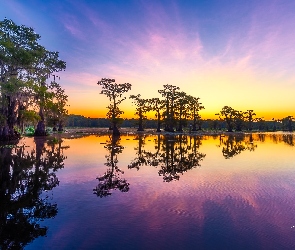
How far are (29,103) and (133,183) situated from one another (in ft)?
110

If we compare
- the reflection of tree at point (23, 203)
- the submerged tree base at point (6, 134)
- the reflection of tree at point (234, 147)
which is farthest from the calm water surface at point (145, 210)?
the submerged tree base at point (6, 134)

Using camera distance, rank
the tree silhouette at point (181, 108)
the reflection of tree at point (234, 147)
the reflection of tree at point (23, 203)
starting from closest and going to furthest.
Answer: the reflection of tree at point (23, 203) → the reflection of tree at point (234, 147) → the tree silhouette at point (181, 108)

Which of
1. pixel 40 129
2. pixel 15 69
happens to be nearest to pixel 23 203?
pixel 15 69

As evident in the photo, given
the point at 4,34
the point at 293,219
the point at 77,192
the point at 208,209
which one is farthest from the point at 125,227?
the point at 4,34

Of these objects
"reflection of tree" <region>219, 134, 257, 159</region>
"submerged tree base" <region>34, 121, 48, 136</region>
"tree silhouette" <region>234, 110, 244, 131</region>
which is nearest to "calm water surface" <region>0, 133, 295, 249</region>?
"reflection of tree" <region>219, 134, 257, 159</region>

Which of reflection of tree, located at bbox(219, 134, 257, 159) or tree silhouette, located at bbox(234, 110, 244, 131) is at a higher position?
tree silhouette, located at bbox(234, 110, 244, 131)

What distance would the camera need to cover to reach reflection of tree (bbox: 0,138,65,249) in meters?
6.61

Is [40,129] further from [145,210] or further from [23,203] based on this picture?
[145,210]

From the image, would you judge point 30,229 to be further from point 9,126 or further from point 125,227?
point 9,126

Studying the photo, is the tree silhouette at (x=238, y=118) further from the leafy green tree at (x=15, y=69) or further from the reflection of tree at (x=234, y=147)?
the leafy green tree at (x=15, y=69)

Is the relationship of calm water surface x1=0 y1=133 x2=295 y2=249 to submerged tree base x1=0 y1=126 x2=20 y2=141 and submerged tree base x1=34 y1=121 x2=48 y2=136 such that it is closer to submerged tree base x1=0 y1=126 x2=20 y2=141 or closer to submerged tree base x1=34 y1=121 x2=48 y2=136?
submerged tree base x1=0 y1=126 x2=20 y2=141

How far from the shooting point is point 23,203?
921cm

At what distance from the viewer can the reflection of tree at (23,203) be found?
21.7 ft

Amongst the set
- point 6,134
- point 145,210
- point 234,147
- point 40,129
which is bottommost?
point 145,210
